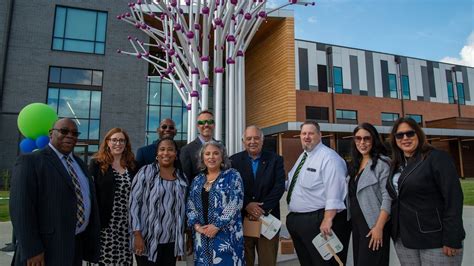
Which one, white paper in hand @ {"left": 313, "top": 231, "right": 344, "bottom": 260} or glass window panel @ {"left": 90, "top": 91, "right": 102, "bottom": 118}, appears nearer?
white paper in hand @ {"left": 313, "top": 231, "right": 344, "bottom": 260}

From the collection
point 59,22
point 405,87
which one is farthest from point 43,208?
point 405,87

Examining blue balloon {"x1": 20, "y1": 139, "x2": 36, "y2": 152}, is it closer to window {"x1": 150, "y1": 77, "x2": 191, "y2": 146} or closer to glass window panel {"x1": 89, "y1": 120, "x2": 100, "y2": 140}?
glass window panel {"x1": 89, "y1": 120, "x2": 100, "y2": 140}

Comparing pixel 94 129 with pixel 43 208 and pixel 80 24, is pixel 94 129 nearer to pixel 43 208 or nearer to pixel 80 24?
pixel 80 24

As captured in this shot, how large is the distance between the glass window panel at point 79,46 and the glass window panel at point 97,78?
1.40m

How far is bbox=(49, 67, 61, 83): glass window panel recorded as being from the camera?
20.1 metres

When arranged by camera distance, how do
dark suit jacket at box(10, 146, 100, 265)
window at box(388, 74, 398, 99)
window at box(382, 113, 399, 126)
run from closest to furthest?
1. dark suit jacket at box(10, 146, 100, 265)
2. window at box(382, 113, 399, 126)
3. window at box(388, 74, 398, 99)

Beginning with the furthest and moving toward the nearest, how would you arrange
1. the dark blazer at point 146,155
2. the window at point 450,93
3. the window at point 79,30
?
the window at point 450,93, the window at point 79,30, the dark blazer at point 146,155

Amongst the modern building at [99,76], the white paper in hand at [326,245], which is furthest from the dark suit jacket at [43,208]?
the modern building at [99,76]

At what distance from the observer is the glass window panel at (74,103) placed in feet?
65.8

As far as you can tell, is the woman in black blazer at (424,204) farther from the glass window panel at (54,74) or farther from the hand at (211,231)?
the glass window panel at (54,74)

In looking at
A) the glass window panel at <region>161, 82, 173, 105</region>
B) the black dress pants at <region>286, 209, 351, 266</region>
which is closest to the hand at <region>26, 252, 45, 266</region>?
the black dress pants at <region>286, 209, 351, 266</region>

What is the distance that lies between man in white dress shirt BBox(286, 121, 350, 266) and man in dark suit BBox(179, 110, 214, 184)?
1.13 metres

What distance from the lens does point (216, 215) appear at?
298 centimetres

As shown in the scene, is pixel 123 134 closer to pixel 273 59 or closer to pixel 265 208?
pixel 265 208
